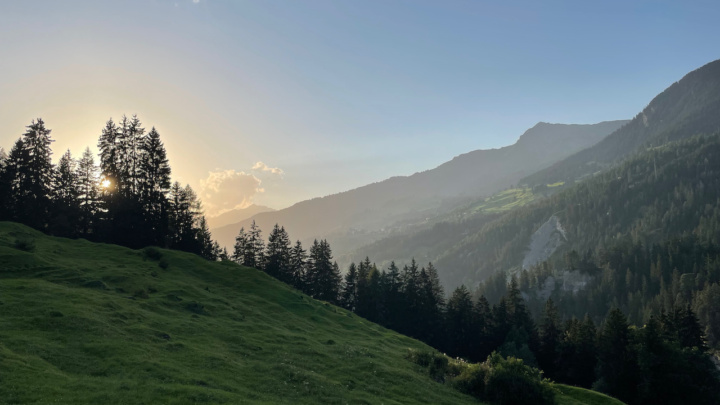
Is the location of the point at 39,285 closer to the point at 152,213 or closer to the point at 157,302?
the point at 157,302

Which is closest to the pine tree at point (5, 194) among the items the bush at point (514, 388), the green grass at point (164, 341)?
the green grass at point (164, 341)

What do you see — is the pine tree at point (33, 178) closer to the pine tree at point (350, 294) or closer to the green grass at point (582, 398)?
the pine tree at point (350, 294)

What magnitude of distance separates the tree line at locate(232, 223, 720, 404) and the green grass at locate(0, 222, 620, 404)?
43225 mm

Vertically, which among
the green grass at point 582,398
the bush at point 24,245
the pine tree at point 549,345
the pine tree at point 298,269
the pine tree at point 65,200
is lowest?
the pine tree at point 549,345

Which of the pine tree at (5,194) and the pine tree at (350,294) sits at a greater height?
the pine tree at (5,194)

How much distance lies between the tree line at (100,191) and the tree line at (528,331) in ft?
103

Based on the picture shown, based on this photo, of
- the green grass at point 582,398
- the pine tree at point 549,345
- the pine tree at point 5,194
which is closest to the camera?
the green grass at point 582,398

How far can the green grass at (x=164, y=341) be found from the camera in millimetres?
26281

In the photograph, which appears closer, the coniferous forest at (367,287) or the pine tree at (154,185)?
the coniferous forest at (367,287)

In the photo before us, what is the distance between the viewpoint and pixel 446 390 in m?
42.8

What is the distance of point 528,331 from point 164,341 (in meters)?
92.1

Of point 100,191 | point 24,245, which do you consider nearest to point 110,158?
point 100,191

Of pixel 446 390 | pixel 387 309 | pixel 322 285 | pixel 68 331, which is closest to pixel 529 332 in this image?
pixel 387 309

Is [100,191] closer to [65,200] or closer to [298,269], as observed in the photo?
[65,200]
